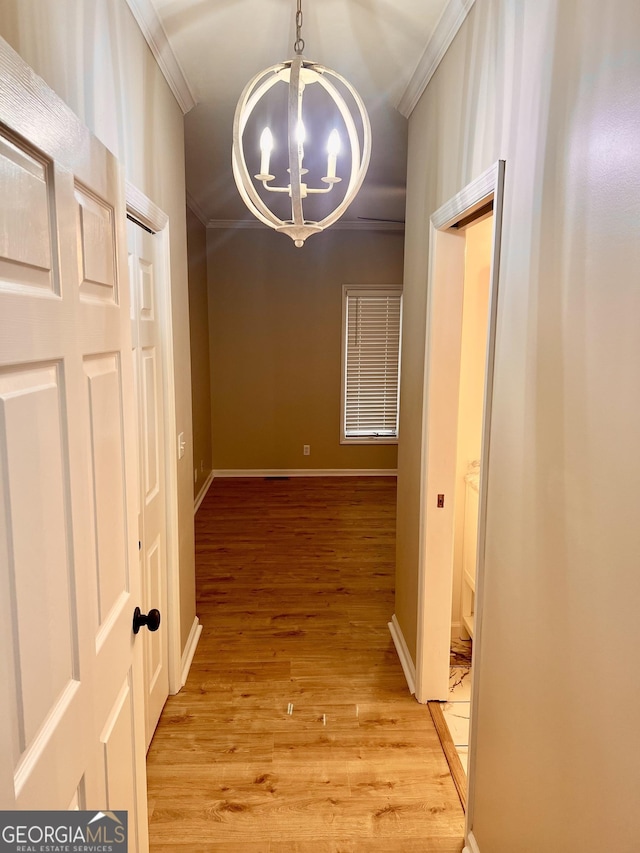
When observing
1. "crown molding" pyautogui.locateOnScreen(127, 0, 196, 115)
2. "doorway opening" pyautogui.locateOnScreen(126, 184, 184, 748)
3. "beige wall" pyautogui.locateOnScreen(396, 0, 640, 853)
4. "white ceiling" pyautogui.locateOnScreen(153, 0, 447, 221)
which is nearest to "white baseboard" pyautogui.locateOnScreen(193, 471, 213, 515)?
"doorway opening" pyautogui.locateOnScreen(126, 184, 184, 748)

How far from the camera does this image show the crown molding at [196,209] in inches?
193

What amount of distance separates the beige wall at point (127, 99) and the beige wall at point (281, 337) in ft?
10.9

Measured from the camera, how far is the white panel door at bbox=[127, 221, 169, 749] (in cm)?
213

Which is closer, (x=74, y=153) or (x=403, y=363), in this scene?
(x=74, y=153)

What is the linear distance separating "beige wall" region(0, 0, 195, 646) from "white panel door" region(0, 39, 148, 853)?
1.01 ft

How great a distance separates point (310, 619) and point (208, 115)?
2.88m

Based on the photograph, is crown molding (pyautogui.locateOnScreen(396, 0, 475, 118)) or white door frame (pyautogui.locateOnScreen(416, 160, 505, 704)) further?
white door frame (pyautogui.locateOnScreen(416, 160, 505, 704))

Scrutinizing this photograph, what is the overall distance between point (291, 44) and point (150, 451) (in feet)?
5.67

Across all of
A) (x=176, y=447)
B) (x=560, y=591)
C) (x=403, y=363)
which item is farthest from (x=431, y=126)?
(x=560, y=591)

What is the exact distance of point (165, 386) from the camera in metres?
2.51

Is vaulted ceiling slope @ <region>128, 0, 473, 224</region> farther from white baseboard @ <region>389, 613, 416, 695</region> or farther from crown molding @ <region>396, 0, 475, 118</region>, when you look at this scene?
white baseboard @ <region>389, 613, 416, 695</region>

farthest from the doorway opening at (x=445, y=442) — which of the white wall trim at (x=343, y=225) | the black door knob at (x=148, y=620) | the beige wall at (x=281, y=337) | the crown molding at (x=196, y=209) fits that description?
the beige wall at (x=281, y=337)

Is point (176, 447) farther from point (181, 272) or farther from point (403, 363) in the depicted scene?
point (403, 363)

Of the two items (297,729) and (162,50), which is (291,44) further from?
(297,729)
